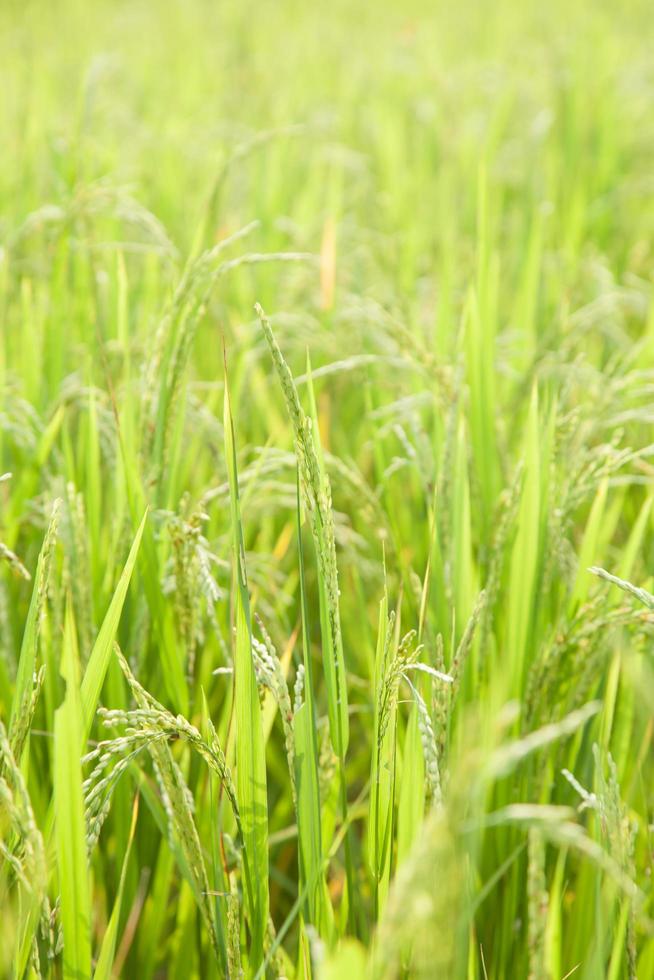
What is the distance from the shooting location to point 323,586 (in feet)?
2.17

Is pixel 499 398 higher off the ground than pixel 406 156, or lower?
lower

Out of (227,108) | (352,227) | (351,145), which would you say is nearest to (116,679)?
(352,227)

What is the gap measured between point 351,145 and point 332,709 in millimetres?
2936

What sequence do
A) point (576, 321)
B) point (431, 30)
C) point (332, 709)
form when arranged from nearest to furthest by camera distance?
point (332, 709)
point (576, 321)
point (431, 30)

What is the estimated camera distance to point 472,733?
36 cm

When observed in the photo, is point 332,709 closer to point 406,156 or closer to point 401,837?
point 401,837

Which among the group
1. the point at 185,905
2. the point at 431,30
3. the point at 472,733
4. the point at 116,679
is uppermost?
the point at 431,30

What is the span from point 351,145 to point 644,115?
1113 mm

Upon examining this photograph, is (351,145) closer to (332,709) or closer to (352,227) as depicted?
(352,227)

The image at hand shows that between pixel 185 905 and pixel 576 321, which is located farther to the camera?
pixel 576 321

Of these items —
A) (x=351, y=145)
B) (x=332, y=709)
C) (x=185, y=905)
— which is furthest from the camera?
(x=351, y=145)

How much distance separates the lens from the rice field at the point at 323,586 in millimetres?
629

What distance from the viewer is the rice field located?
629 millimetres

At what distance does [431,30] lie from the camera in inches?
212
